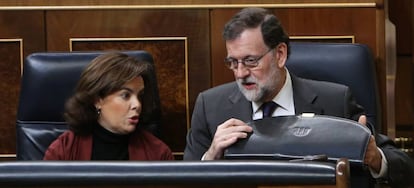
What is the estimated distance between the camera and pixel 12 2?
341cm

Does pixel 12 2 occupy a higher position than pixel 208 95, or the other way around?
pixel 12 2

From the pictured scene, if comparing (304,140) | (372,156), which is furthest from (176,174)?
(372,156)

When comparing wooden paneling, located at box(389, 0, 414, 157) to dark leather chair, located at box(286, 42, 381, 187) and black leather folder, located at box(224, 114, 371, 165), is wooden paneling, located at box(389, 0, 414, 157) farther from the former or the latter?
black leather folder, located at box(224, 114, 371, 165)

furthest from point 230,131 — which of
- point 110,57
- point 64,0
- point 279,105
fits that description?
point 64,0

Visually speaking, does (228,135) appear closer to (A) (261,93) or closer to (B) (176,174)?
(A) (261,93)

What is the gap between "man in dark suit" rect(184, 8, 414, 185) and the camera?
263 centimetres

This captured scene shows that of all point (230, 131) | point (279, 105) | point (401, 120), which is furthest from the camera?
point (401, 120)

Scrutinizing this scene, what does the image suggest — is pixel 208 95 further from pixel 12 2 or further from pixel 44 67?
pixel 12 2

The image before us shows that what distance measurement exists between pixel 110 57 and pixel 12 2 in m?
0.79

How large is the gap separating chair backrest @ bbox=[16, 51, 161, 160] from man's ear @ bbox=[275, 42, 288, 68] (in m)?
0.48

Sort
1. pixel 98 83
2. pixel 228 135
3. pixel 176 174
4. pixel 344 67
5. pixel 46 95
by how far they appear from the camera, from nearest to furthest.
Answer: pixel 176 174 < pixel 228 135 < pixel 98 83 < pixel 344 67 < pixel 46 95

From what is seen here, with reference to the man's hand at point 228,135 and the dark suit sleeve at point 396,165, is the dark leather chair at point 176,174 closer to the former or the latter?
the man's hand at point 228,135

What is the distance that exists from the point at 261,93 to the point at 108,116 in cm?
48

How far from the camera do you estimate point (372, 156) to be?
7.67 ft
